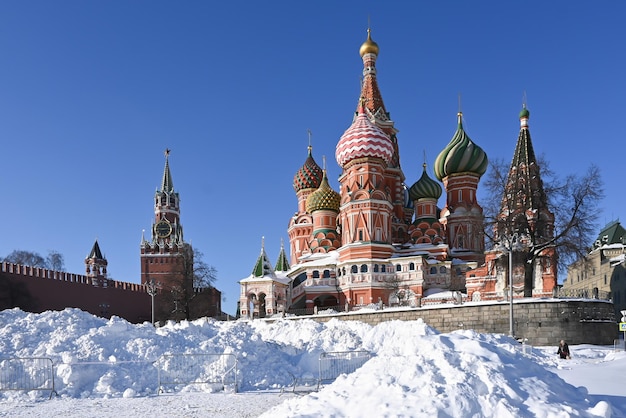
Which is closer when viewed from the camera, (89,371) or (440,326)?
(89,371)

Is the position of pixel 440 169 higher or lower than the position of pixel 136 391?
higher

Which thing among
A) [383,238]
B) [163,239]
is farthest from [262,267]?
[163,239]

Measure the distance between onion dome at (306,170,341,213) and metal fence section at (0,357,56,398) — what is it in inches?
1340

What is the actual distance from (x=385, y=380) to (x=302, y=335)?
1537cm

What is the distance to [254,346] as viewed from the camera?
1797cm

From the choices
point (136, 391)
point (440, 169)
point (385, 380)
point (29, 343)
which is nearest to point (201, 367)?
point (136, 391)

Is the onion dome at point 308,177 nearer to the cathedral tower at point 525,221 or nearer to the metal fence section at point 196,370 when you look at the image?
the cathedral tower at point 525,221

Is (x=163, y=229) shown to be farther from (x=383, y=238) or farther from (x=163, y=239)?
(x=383, y=238)

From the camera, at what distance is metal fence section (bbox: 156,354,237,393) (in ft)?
48.4

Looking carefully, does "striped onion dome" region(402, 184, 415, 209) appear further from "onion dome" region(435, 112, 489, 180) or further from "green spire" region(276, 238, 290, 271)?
"green spire" region(276, 238, 290, 271)

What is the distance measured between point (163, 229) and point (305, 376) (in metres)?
65.5

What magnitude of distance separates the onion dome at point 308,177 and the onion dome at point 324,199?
4.39 m

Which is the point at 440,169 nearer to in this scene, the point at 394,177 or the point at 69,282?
the point at 394,177

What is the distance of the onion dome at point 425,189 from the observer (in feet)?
158
